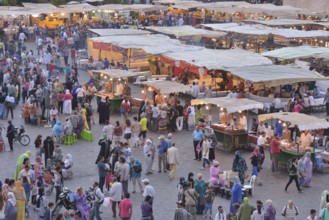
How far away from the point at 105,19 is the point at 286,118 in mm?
33464

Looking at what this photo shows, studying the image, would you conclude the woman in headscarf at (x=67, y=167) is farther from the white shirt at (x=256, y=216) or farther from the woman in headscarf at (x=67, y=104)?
the woman in headscarf at (x=67, y=104)

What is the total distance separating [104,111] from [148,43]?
30.7 ft

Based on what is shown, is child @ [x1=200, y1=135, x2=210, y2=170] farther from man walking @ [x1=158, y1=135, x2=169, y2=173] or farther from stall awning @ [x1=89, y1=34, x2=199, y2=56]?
stall awning @ [x1=89, y1=34, x2=199, y2=56]

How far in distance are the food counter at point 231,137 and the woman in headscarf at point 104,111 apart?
481 cm

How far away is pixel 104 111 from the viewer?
27.0 meters

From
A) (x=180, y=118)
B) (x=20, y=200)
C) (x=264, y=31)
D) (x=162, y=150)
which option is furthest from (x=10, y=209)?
(x=264, y=31)

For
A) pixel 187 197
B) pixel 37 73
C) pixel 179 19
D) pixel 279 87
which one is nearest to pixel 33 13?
pixel 179 19

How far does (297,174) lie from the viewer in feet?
64.5

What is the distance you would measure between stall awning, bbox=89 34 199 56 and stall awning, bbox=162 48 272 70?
78 centimetres

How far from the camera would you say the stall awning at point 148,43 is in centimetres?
3444

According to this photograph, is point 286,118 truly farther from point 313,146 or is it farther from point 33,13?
point 33,13

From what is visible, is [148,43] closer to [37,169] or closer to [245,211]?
[37,169]

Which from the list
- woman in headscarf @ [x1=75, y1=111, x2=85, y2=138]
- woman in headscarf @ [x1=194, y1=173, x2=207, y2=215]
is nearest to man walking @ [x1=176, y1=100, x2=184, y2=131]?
woman in headscarf @ [x1=75, y1=111, x2=85, y2=138]

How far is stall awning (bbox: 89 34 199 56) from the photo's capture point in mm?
34438
